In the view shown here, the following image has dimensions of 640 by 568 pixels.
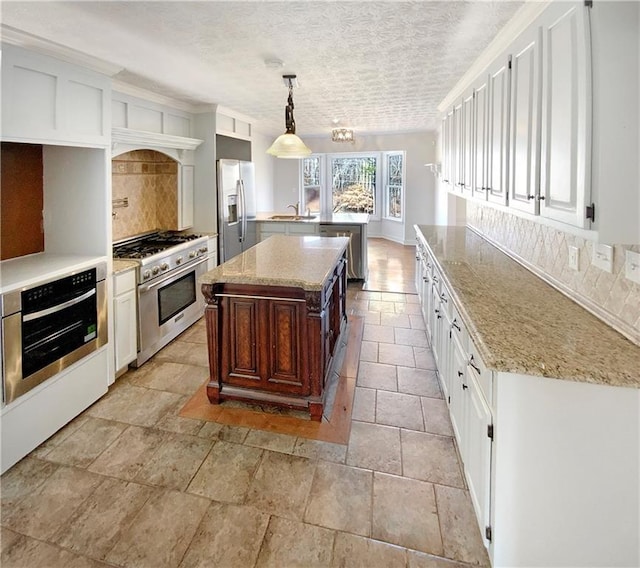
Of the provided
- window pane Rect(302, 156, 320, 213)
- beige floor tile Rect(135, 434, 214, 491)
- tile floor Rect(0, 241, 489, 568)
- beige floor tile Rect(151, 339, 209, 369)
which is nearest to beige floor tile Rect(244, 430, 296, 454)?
tile floor Rect(0, 241, 489, 568)

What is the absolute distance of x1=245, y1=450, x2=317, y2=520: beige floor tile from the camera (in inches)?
76.7

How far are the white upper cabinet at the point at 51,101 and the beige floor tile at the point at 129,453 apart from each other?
1.85 metres

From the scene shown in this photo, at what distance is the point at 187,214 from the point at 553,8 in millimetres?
4157

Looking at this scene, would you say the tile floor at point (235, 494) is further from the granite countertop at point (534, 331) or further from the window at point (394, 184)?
the window at point (394, 184)

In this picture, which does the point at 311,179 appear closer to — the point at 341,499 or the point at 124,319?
the point at 124,319

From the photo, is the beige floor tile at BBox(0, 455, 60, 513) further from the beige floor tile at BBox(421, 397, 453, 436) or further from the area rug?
the beige floor tile at BBox(421, 397, 453, 436)

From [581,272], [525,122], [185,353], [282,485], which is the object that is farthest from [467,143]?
[185,353]

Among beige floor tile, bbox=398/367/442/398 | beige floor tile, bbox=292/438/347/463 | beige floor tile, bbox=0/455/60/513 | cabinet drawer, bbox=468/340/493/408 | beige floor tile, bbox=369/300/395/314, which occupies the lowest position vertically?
beige floor tile, bbox=0/455/60/513

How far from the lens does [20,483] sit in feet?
6.87

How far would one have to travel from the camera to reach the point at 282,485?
209cm

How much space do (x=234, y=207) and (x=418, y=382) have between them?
133 inches

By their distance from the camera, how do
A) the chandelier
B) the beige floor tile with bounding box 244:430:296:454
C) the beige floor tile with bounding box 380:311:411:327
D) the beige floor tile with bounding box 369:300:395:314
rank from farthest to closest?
the chandelier → the beige floor tile with bounding box 369:300:395:314 → the beige floor tile with bounding box 380:311:411:327 → the beige floor tile with bounding box 244:430:296:454

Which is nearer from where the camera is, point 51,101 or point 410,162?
point 51,101

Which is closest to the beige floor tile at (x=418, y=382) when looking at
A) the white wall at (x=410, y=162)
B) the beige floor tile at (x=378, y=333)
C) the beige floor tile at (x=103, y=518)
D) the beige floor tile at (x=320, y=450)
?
the beige floor tile at (x=378, y=333)
